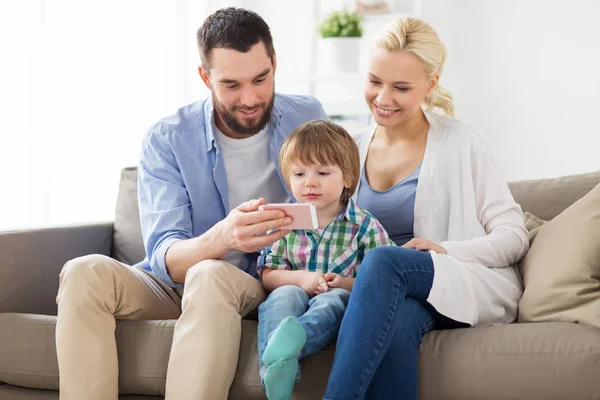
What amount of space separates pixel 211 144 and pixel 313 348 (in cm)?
77

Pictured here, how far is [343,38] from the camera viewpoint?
3.95 metres

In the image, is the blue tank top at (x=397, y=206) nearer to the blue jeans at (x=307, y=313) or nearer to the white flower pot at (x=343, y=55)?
the blue jeans at (x=307, y=313)

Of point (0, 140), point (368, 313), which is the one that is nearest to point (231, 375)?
A: point (368, 313)

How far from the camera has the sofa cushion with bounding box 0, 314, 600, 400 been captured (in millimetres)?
1873

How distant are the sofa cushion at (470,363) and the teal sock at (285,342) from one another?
0.17 m

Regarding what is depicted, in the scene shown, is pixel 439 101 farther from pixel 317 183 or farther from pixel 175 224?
Answer: pixel 175 224

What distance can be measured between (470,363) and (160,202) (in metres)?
0.97

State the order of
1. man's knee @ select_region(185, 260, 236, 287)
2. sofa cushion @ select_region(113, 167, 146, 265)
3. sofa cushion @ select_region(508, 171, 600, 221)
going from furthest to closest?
sofa cushion @ select_region(113, 167, 146, 265), sofa cushion @ select_region(508, 171, 600, 221), man's knee @ select_region(185, 260, 236, 287)

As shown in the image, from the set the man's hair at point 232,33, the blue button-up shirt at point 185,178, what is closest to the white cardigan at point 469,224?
the blue button-up shirt at point 185,178

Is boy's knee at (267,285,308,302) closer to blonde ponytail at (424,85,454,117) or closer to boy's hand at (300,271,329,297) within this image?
Answer: boy's hand at (300,271,329,297)

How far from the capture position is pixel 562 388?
73.5 inches

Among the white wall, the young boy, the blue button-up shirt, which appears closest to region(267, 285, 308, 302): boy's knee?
the young boy

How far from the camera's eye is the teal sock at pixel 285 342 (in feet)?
6.01

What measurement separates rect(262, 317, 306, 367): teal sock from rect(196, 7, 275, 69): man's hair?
858 mm
